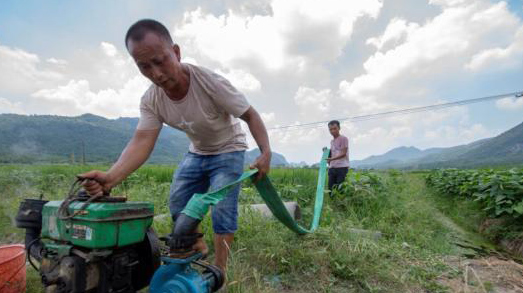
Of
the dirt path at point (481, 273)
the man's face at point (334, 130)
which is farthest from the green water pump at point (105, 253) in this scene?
the man's face at point (334, 130)

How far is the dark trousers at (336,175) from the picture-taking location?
5594 millimetres

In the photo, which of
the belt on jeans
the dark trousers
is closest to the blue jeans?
the belt on jeans

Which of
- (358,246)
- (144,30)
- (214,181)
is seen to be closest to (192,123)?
(214,181)

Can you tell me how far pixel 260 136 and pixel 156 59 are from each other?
2.44 ft

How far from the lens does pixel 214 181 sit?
2.09m

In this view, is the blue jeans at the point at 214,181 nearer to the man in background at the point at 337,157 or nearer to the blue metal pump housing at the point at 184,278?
the blue metal pump housing at the point at 184,278

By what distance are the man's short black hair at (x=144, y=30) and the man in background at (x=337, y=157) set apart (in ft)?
14.0

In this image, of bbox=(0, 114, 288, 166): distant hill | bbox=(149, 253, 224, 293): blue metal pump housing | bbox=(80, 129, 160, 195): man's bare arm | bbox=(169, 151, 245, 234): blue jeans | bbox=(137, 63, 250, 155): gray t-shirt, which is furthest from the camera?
bbox=(0, 114, 288, 166): distant hill

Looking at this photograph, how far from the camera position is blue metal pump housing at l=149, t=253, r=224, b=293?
120 centimetres

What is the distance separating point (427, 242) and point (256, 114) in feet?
9.22

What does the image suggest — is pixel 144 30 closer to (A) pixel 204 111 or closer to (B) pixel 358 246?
(A) pixel 204 111

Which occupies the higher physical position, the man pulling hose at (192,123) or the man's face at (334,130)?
the man's face at (334,130)

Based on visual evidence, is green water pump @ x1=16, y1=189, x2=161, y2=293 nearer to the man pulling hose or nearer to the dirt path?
the man pulling hose

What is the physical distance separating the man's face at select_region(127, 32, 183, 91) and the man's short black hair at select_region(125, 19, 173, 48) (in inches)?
0.9
